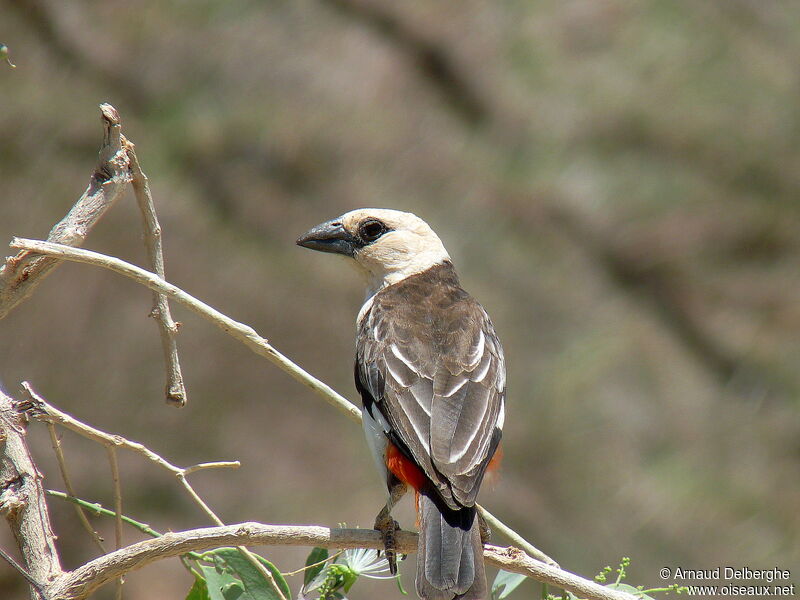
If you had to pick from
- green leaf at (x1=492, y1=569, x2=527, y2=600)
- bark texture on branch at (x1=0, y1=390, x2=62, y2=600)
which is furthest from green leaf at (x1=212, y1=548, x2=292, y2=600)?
green leaf at (x1=492, y1=569, x2=527, y2=600)

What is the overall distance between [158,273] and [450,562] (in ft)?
4.27

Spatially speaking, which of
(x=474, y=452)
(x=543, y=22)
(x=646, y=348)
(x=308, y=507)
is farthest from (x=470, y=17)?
(x=474, y=452)

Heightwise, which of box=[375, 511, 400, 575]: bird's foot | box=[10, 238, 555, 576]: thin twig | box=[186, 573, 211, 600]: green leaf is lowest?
box=[186, 573, 211, 600]: green leaf

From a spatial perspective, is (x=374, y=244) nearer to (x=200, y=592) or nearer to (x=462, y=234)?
(x=200, y=592)

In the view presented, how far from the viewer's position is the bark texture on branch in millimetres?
2332

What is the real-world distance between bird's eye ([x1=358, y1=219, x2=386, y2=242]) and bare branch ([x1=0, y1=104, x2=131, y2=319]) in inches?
71.1

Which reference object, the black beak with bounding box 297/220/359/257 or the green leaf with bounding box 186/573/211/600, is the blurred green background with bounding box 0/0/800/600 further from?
the green leaf with bounding box 186/573/211/600

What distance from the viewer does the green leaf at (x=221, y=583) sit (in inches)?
111

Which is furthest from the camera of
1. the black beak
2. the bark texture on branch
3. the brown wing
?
the black beak

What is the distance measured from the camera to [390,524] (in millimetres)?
3229

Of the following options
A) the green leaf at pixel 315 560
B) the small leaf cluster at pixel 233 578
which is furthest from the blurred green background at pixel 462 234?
the small leaf cluster at pixel 233 578

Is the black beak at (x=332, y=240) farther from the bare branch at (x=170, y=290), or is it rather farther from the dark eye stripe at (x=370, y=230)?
the bare branch at (x=170, y=290)

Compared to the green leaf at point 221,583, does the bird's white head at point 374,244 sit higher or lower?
higher

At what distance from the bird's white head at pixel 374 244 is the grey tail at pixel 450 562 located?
1730mm
